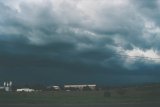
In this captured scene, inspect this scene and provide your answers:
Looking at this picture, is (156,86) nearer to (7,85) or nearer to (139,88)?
(139,88)

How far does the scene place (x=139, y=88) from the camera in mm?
166375

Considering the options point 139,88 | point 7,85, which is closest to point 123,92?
point 139,88

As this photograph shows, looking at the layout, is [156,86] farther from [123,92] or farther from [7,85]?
[7,85]

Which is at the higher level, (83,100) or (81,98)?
(81,98)

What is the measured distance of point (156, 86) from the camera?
543ft

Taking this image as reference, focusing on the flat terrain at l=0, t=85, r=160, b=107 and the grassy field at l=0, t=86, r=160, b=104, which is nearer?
the flat terrain at l=0, t=85, r=160, b=107

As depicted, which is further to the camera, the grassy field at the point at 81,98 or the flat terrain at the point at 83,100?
the grassy field at the point at 81,98

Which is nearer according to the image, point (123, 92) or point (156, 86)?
point (123, 92)

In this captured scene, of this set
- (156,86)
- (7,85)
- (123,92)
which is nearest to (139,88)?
(156,86)

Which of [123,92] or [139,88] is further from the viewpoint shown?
[139,88]

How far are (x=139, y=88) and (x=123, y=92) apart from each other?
2521 centimetres

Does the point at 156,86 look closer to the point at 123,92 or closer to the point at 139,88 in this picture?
the point at 139,88

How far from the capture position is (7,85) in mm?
169625

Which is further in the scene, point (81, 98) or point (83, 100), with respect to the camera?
point (81, 98)
